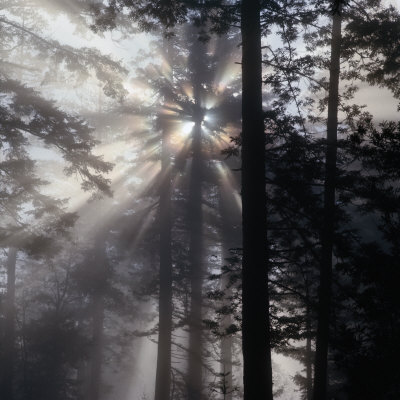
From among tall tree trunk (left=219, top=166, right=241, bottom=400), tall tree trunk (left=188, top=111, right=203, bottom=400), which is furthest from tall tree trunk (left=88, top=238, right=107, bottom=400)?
tall tree trunk (left=219, top=166, right=241, bottom=400)

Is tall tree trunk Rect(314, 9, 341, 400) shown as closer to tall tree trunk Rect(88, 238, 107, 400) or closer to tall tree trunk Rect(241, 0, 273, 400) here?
tall tree trunk Rect(241, 0, 273, 400)

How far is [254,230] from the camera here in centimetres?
762

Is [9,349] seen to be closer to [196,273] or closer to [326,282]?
[196,273]

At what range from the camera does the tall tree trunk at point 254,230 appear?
23.2 feet

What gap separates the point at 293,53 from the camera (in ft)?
32.6

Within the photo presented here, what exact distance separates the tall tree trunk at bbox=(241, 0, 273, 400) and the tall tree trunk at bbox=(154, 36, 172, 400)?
9.51 meters

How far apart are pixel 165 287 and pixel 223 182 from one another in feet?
24.9

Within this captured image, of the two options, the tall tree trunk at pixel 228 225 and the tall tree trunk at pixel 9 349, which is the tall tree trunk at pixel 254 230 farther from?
the tall tree trunk at pixel 9 349

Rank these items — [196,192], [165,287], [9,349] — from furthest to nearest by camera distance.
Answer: [9,349] → [196,192] → [165,287]

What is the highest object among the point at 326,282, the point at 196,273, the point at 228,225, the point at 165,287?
the point at 228,225

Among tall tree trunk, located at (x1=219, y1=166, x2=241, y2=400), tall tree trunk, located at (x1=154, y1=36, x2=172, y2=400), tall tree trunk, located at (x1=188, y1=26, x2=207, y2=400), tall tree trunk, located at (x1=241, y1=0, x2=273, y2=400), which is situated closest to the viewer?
tall tree trunk, located at (x1=241, y1=0, x2=273, y2=400)

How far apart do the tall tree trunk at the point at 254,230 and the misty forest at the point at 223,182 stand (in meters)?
0.03

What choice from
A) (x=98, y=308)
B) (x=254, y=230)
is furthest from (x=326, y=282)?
(x=98, y=308)

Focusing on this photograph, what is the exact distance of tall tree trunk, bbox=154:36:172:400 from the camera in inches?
618
